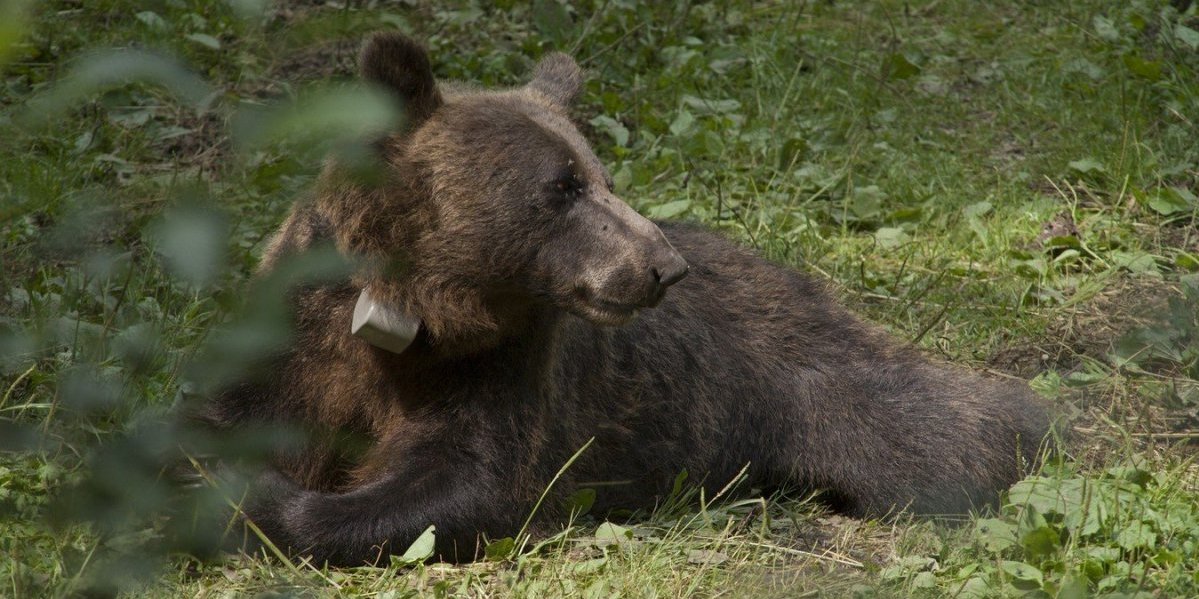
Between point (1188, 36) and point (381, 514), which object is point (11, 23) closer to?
point (381, 514)

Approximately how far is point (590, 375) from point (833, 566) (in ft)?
3.92

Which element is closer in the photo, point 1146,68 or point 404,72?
point 404,72

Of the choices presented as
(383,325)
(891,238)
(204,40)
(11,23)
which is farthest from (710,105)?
(11,23)

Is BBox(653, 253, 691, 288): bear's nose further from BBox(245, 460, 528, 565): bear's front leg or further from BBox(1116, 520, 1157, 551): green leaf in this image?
BBox(1116, 520, 1157, 551): green leaf

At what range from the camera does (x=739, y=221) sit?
25.1ft

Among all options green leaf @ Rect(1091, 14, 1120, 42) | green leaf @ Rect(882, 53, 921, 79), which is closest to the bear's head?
green leaf @ Rect(882, 53, 921, 79)

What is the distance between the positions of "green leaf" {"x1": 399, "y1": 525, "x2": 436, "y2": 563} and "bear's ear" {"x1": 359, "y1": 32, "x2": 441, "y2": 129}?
141 cm

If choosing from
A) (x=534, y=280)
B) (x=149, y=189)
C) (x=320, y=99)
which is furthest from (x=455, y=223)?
(x=320, y=99)

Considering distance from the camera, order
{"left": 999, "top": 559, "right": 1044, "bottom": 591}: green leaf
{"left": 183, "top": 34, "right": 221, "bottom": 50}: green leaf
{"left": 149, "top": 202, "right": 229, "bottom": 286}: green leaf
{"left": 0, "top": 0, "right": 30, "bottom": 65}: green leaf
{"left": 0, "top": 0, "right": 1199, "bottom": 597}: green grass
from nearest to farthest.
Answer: {"left": 0, "top": 0, "right": 30, "bottom": 65}: green leaf, {"left": 149, "top": 202, "right": 229, "bottom": 286}: green leaf, {"left": 0, "top": 0, "right": 1199, "bottom": 597}: green grass, {"left": 999, "top": 559, "right": 1044, "bottom": 591}: green leaf, {"left": 183, "top": 34, "right": 221, "bottom": 50}: green leaf

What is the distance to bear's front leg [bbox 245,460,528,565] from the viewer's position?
4422mm

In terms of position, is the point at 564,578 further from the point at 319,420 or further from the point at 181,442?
the point at 181,442

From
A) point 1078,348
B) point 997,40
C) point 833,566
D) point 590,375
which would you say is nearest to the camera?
point 833,566

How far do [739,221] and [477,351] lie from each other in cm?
327

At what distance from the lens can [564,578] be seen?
4.36m
